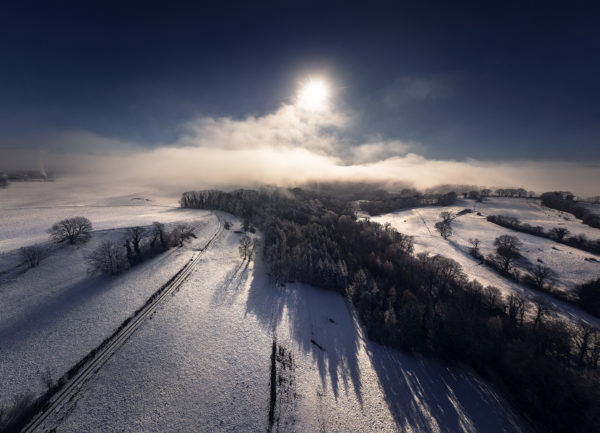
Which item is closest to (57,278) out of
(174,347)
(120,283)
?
(120,283)

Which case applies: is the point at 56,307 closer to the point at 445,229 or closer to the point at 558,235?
the point at 445,229

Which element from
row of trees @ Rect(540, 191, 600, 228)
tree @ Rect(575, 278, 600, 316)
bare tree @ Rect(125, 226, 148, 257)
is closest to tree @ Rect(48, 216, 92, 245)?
bare tree @ Rect(125, 226, 148, 257)

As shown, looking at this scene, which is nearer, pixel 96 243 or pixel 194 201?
pixel 96 243

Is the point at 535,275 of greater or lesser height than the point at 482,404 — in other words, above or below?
above

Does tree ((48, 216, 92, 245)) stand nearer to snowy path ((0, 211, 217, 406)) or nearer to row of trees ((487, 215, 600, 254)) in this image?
snowy path ((0, 211, 217, 406))

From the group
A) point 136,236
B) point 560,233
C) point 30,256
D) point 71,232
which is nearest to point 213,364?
point 136,236

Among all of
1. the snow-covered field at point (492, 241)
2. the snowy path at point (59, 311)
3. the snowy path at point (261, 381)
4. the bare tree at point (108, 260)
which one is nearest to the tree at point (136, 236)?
the bare tree at point (108, 260)

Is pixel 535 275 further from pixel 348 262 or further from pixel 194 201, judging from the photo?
pixel 194 201
